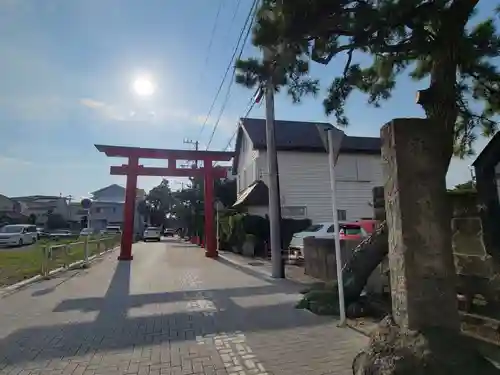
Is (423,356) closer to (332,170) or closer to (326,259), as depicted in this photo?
(332,170)

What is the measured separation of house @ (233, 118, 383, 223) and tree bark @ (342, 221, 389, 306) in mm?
13626

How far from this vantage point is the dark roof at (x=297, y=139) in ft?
69.2

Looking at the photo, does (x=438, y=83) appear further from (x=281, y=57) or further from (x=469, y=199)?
(x=281, y=57)

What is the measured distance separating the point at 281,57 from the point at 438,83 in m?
2.16

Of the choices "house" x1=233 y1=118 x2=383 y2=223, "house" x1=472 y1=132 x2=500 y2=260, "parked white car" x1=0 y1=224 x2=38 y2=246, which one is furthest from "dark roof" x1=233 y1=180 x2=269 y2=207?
"parked white car" x1=0 y1=224 x2=38 y2=246

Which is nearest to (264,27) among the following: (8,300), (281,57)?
(281,57)

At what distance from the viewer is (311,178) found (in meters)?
21.2

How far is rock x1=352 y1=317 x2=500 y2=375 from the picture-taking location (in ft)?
9.61

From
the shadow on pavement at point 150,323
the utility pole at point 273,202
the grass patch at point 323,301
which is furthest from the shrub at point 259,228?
the grass patch at point 323,301

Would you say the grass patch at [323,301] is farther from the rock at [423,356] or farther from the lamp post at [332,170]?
the rock at [423,356]

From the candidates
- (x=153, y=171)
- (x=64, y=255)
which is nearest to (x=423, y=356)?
(x=64, y=255)

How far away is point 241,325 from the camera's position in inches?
221

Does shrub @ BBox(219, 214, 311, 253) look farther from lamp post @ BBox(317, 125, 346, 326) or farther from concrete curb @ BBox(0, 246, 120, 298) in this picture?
lamp post @ BBox(317, 125, 346, 326)

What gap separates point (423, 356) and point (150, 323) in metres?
4.26
